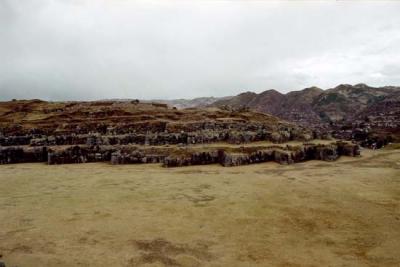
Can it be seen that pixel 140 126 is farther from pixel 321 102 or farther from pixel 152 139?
pixel 321 102

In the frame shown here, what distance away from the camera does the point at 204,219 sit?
18.6 m

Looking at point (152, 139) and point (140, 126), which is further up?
point (140, 126)

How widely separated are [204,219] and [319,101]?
506 feet

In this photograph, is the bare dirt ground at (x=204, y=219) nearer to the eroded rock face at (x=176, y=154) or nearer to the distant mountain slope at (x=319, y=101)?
the eroded rock face at (x=176, y=154)

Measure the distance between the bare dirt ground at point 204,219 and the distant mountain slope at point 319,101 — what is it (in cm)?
11116

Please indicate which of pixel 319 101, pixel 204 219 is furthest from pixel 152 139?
pixel 319 101

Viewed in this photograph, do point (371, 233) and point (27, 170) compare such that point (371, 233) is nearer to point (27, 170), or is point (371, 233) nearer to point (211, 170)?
point (211, 170)

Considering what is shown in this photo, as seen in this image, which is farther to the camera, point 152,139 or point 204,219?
point 152,139

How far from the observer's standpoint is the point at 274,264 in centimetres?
1329

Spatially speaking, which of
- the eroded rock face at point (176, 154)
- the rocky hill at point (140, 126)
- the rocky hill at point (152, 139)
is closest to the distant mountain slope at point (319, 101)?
the rocky hill at point (140, 126)

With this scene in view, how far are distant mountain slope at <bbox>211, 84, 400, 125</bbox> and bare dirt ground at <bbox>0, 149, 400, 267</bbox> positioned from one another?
11116 centimetres

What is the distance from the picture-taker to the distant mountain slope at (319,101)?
144 meters

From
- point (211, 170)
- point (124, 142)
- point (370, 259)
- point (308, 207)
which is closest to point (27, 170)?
point (124, 142)

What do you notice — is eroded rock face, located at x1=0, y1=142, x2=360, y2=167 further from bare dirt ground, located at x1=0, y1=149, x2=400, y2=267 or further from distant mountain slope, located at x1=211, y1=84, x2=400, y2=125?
distant mountain slope, located at x1=211, y1=84, x2=400, y2=125
